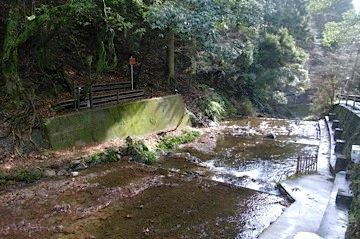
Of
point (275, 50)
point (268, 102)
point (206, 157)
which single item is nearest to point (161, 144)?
point (206, 157)

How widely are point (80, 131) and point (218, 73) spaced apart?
509 inches

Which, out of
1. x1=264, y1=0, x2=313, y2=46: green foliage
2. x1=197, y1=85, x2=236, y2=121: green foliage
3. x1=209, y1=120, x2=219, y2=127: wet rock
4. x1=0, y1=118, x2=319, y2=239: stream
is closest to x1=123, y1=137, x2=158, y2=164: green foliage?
x1=0, y1=118, x2=319, y2=239: stream

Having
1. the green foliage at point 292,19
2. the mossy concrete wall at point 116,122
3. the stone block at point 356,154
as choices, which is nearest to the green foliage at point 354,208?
the stone block at point 356,154

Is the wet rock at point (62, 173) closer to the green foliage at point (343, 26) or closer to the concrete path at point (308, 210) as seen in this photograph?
the concrete path at point (308, 210)

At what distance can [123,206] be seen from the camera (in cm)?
645

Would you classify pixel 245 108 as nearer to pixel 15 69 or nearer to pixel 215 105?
pixel 215 105

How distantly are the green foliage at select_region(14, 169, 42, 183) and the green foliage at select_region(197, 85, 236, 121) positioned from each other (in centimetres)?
1048

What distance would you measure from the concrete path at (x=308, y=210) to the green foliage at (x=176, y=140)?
4.73 meters

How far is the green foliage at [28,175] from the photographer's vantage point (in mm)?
7277

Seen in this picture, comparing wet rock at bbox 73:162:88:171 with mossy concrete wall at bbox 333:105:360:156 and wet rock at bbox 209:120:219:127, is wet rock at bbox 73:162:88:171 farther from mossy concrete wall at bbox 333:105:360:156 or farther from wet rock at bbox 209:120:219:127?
wet rock at bbox 209:120:219:127

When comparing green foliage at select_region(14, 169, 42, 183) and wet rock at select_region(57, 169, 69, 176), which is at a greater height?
green foliage at select_region(14, 169, 42, 183)

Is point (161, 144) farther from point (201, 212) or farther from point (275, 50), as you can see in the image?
point (275, 50)

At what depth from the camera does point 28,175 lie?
291 inches

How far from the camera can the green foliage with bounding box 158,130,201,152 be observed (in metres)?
11.4
